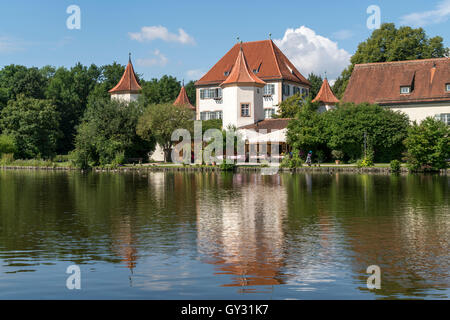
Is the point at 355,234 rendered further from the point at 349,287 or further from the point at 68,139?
the point at 68,139

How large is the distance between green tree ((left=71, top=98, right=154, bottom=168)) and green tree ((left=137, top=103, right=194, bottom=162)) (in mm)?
1581

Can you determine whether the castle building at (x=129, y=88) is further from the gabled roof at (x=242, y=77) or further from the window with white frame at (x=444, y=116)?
the window with white frame at (x=444, y=116)

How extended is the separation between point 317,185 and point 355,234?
1858 centimetres

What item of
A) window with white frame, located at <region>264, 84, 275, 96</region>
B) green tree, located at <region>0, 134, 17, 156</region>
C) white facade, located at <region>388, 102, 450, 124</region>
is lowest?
green tree, located at <region>0, 134, 17, 156</region>

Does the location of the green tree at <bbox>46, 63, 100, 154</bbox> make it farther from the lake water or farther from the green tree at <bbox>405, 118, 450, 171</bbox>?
the lake water

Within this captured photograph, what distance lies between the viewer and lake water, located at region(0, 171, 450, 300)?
10016 mm

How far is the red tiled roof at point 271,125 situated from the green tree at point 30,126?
2879cm

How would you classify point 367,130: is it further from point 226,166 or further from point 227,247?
point 227,247

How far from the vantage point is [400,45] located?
69.3 m

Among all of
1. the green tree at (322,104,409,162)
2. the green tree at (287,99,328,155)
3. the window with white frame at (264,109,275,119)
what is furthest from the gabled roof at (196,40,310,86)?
the green tree at (322,104,409,162)

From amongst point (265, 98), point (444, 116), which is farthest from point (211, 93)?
point (444, 116)

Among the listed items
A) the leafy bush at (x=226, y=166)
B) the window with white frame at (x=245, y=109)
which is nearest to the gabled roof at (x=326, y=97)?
the window with white frame at (x=245, y=109)

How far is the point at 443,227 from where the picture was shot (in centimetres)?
1681

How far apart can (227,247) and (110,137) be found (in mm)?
51587
